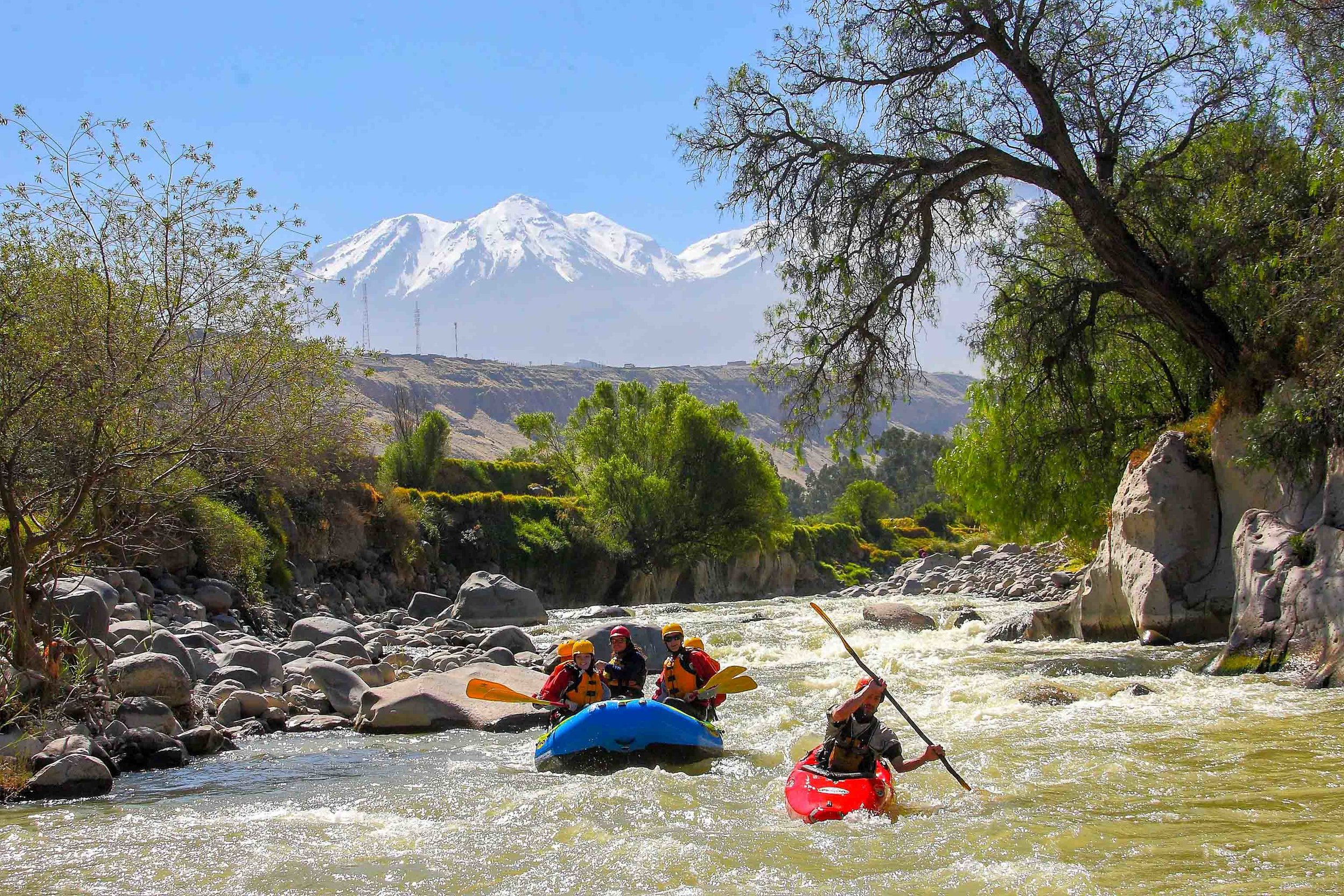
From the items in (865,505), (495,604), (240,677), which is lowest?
(865,505)

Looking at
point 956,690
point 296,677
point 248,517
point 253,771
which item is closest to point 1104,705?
point 956,690

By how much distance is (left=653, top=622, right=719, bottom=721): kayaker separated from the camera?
10.1m

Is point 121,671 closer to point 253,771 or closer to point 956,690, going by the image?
point 253,771

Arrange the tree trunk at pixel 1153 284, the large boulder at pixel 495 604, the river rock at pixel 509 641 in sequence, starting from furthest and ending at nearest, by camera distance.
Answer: the large boulder at pixel 495 604 < the river rock at pixel 509 641 < the tree trunk at pixel 1153 284

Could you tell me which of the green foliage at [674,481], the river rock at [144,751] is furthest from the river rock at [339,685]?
the green foliage at [674,481]

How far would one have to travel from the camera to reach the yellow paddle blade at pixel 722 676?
1024 centimetres

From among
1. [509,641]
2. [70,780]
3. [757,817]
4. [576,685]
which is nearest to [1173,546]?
[576,685]

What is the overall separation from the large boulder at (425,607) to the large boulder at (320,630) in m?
7.07

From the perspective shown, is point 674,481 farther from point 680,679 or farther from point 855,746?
point 855,746

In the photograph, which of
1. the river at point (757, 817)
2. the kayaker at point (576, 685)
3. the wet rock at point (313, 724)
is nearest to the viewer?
the river at point (757, 817)

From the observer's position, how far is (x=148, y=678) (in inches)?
390

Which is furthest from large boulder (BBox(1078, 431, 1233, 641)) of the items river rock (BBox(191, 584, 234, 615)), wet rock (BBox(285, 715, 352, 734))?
river rock (BBox(191, 584, 234, 615))

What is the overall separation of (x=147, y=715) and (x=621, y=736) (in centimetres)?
447

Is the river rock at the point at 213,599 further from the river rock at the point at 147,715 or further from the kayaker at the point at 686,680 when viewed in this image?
the kayaker at the point at 686,680
